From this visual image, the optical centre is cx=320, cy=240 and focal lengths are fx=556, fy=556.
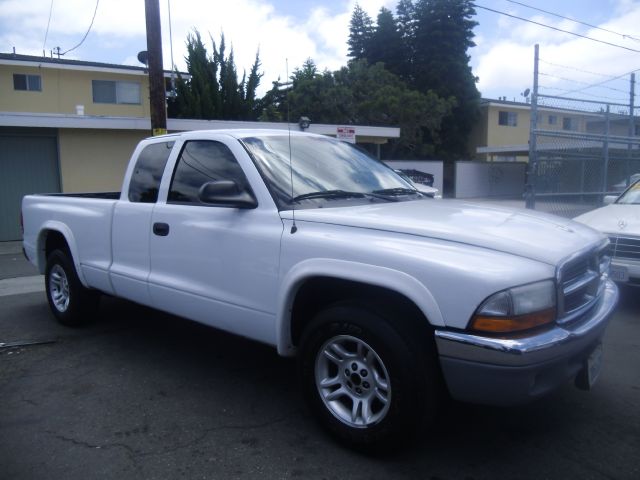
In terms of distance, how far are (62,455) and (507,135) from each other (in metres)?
40.3

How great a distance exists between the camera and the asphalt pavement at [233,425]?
303 cm

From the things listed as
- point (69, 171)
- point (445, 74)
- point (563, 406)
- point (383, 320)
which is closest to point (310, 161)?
point (383, 320)

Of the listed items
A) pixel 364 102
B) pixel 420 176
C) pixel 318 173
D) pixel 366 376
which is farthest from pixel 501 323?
pixel 364 102

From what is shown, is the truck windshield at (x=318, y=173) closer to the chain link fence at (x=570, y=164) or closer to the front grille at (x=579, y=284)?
the front grille at (x=579, y=284)

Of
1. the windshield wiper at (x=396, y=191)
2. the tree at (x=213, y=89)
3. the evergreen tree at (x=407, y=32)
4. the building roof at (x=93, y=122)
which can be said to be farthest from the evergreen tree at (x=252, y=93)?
the windshield wiper at (x=396, y=191)

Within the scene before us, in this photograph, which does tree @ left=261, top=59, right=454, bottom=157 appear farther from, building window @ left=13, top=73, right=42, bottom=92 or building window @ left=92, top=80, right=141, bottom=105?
building window @ left=13, top=73, right=42, bottom=92

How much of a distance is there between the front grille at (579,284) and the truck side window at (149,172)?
3061 millimetres

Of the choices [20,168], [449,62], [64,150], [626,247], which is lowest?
[626,247]

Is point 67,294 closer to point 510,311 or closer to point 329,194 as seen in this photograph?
point 329,194

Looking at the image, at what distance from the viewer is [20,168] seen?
44.1 feet

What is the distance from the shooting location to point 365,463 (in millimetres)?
3051

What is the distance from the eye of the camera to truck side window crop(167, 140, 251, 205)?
3.95m

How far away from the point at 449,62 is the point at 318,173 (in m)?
37.2

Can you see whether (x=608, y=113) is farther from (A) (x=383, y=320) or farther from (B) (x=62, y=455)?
(B) (x=62, y=455)
